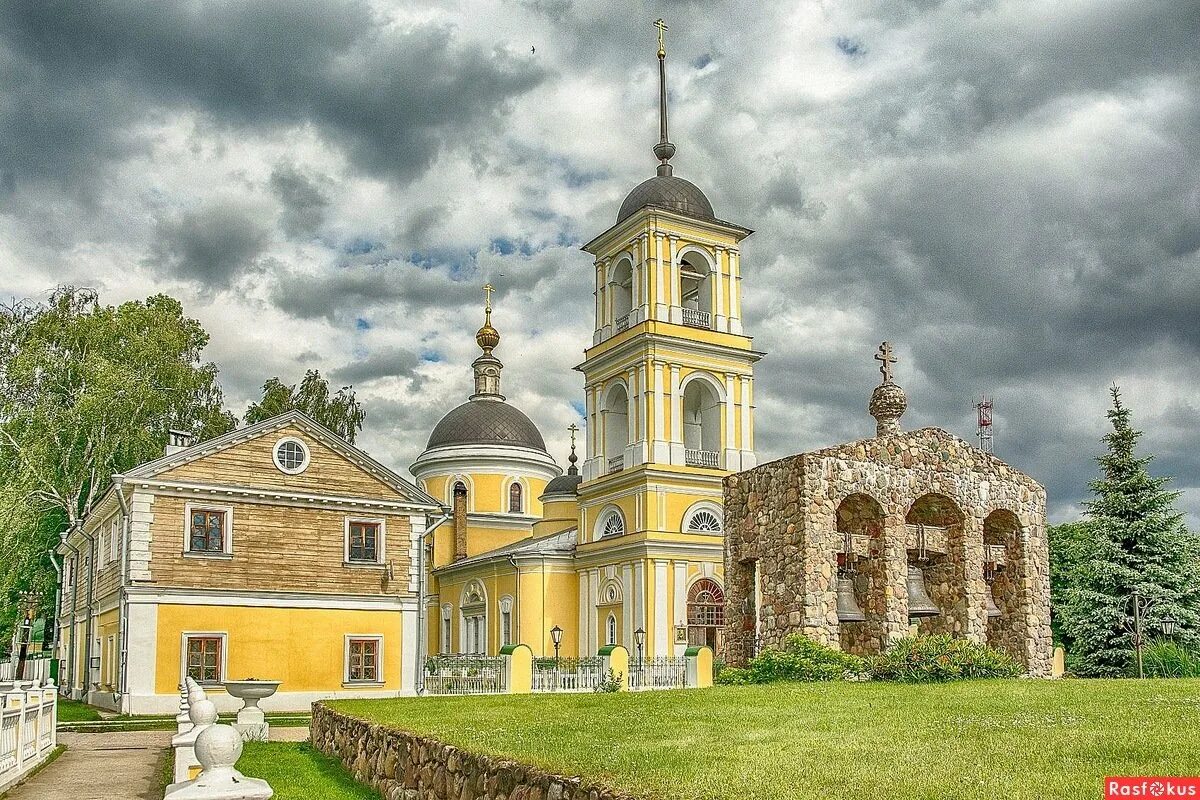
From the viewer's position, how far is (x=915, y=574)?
25.9 meters

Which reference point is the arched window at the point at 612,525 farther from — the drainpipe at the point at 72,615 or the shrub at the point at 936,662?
the shrub at the point at 936,662

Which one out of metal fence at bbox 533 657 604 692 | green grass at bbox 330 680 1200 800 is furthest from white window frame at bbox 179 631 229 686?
green grass at bbox 330 680 1200 800

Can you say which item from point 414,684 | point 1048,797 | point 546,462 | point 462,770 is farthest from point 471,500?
point 1048,797

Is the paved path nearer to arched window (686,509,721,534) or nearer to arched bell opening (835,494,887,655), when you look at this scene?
arched bell opening (835,494,887,655)

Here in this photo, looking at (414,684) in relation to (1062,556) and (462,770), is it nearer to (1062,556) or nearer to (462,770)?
(462,770)

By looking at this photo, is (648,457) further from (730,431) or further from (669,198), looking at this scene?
(669,198)

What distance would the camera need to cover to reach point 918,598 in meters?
25.5

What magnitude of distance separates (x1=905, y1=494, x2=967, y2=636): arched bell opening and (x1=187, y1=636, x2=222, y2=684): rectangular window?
57.4 ft

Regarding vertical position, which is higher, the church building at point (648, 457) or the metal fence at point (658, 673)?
the church building at point (648, 457)

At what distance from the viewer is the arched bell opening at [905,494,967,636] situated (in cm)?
2561

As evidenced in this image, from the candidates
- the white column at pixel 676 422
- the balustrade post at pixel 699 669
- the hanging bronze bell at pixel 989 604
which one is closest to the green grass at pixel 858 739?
the hanging bronze bell at pixel 989 604

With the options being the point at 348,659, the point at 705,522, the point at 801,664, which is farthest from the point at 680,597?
the point at 801,664

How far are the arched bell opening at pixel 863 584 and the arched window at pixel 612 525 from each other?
A: 65.9 feet

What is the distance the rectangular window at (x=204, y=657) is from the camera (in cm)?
3039
